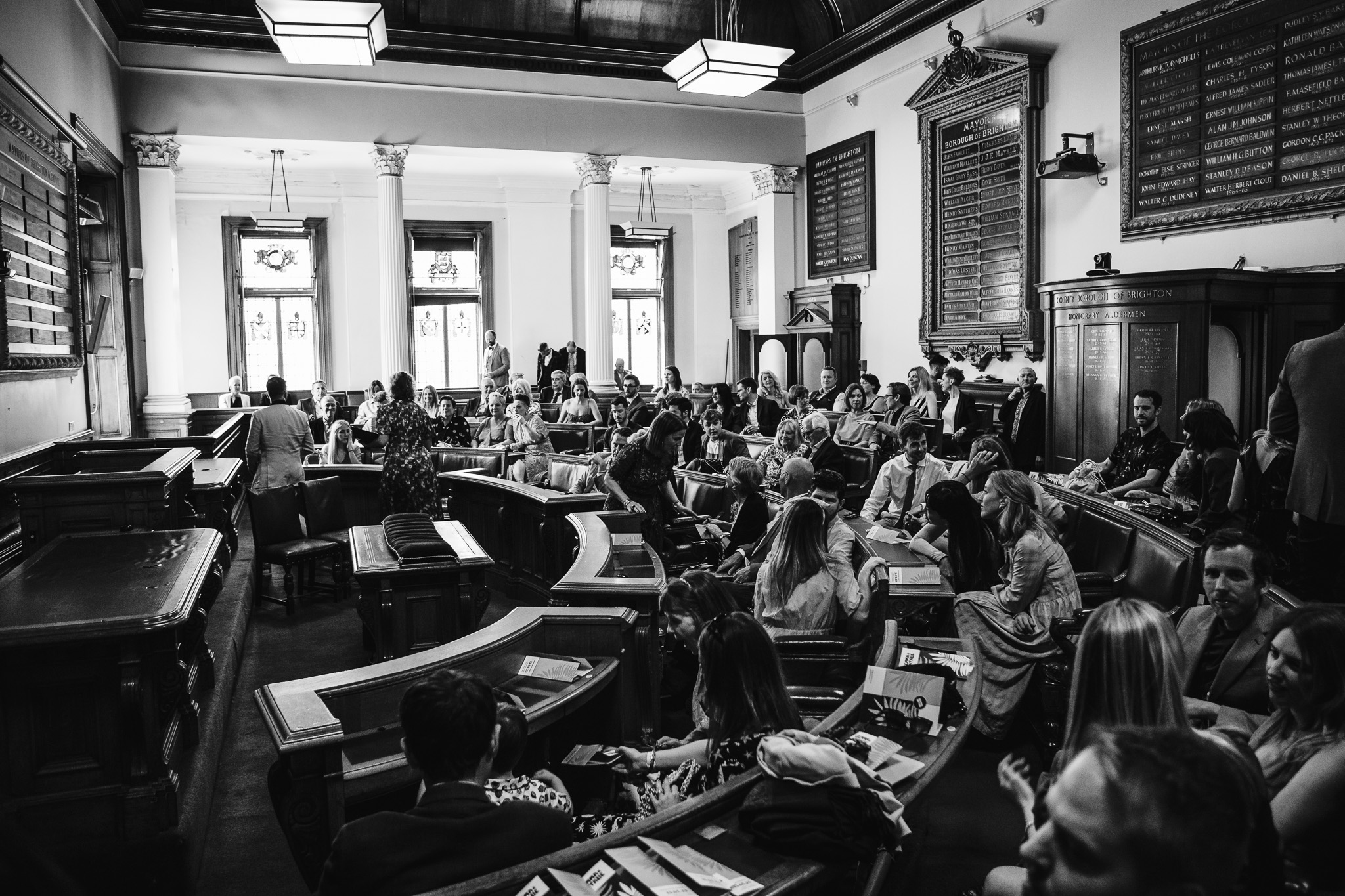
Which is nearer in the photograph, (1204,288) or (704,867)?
(704,867)

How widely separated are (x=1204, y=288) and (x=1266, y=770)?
6.30 metres

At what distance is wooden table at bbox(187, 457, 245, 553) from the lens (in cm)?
666

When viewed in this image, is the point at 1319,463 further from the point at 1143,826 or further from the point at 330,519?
the point at 330,519

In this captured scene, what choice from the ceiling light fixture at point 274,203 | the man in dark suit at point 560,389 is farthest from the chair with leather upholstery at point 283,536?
the ceiling light fixture at point 274,203

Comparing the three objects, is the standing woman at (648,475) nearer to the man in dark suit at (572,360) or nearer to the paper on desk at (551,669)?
the paper on desk at (551,669)

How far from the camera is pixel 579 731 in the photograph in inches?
155

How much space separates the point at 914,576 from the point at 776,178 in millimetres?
12519

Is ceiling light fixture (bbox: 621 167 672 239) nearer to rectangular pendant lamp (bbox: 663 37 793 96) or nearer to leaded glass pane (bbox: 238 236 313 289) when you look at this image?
rectangular pendant lamp (bbox: 663 37 793 96)

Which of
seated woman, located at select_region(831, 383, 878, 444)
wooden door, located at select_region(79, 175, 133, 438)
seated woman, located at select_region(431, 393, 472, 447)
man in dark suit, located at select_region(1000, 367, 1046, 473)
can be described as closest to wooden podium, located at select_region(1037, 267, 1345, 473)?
man in dark suit, located at select_region(1000, 367, 1046, 473)

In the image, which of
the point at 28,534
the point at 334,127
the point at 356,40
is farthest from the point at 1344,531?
the point at 334,127

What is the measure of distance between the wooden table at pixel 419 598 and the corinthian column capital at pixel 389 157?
10.4m

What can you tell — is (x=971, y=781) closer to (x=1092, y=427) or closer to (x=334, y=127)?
(x=1092, y=427)

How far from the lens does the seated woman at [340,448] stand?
995 cm

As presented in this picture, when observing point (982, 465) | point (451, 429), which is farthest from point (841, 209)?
point (982, 465)
